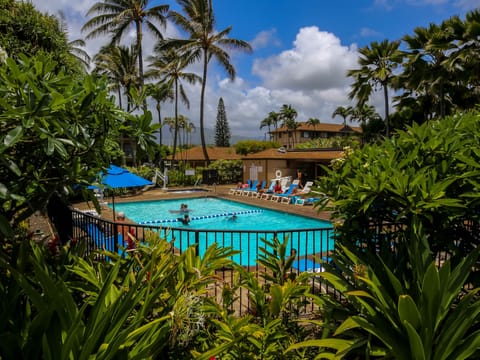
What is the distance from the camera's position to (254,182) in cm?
2623

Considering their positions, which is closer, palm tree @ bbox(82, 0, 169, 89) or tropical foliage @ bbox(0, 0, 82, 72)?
tropical foliage @ bbox(0, 0, 82, 72)

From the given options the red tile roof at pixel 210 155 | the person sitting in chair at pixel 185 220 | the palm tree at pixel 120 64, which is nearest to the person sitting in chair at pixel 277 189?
the person sitting in chair at pixel 185 220

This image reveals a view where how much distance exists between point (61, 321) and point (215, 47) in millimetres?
29920

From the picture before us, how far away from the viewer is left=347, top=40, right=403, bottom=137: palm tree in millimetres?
21625

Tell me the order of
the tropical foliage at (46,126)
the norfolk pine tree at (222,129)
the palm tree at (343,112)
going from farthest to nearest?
the norfolk pine tree at (222,129)
the palm tree at (343,112)
the tropical foliage at (46,126)

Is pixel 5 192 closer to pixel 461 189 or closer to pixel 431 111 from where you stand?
pixel 461 189

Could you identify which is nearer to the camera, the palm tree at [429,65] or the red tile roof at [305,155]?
the palm tree at [429,65]

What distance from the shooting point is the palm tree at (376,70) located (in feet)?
70.9

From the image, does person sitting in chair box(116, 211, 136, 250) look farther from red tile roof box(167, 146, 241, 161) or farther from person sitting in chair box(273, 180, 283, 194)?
red tile roof box(167, 146, 241, 161)

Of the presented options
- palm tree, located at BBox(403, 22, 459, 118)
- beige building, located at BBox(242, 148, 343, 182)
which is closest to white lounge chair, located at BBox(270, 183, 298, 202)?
beige building, located at BBox(242, 148, 343, 182)

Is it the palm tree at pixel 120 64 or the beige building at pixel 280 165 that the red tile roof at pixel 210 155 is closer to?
the beige building at pixel 280 165

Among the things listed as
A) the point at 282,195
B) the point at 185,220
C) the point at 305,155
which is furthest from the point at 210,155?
the point at 185,220

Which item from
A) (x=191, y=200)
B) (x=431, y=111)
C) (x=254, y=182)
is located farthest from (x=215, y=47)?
(x=431, y=111)

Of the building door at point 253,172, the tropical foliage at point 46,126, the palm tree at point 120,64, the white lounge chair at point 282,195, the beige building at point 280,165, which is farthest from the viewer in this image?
the palm tree at point 120,64
